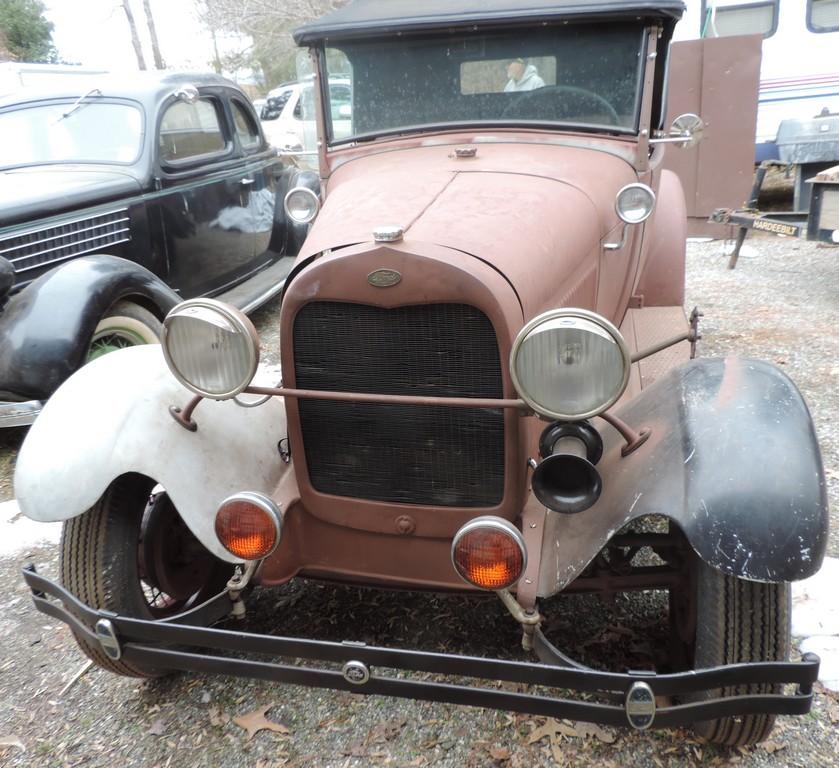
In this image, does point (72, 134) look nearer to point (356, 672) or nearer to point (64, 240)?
point (64, 240)

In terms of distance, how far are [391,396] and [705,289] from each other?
575cm

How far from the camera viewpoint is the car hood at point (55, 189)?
4.49 metres

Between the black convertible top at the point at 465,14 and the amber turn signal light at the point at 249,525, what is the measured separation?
→ 2.08 meters

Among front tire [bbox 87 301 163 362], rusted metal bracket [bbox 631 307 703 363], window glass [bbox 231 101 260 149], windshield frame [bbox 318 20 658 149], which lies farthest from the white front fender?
window glass [bbox 231 101 260 149]

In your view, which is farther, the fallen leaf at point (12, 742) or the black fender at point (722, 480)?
the fallen leaf at point (12, 742)

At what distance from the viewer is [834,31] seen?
917 cm

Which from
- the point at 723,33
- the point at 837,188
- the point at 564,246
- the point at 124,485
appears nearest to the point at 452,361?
the point at 564,246

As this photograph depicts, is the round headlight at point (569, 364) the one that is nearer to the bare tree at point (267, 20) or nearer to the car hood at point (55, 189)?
the car hood at point (55, 189)

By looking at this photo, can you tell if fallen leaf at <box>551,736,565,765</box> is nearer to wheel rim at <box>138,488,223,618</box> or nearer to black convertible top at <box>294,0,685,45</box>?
wheel rim at <box>138,488,223,618</box>

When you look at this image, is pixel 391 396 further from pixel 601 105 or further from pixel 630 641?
pixel 601 105

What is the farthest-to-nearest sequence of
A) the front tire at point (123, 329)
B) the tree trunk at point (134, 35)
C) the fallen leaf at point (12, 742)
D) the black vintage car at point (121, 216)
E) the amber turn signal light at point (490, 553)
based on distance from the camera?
1. the tree trunk at point (134, 35)
2. the front tire at point (123, 329)
3. the black vintage car at point (121, 216)
4. the fallen leaf at point (12, 742)
5. the amber turn signal light at point (490, 553)

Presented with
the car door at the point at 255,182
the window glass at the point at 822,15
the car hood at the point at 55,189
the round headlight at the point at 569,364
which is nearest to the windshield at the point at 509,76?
the round headlight at the point at 569,364

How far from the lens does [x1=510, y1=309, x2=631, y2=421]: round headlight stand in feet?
5.68

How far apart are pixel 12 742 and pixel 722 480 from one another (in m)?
2.26
